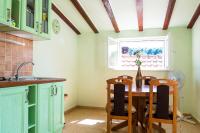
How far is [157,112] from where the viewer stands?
2756 millimetres

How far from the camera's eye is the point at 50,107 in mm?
2617

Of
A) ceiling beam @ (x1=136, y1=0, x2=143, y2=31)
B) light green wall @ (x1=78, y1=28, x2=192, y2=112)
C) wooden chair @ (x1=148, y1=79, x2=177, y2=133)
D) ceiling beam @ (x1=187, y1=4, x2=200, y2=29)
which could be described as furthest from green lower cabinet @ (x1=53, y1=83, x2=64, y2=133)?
ceiling beam @ (x1=187, y1=4, x2=200, y2=29)

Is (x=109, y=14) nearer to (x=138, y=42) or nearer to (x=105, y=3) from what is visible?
(x=105, y=3)

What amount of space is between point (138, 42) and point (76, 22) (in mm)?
1806

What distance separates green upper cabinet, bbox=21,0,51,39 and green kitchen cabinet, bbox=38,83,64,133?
819 mm

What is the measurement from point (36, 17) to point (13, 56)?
26.3 inches

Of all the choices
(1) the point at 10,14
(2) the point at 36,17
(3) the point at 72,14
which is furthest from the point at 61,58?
(1) the point at 10,14

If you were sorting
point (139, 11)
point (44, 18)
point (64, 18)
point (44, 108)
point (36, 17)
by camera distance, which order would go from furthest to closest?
point (64, 18)
point (139, 11)
point (44, 18)
point (36, 17)
point (44, 108)

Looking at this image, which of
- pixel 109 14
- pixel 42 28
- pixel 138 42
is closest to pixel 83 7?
pixel 109 14

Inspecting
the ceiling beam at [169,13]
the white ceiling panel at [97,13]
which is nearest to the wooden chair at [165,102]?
the ceiling beam at [169,13]

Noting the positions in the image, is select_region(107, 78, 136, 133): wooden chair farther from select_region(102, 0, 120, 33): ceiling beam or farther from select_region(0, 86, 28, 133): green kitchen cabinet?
select_region(102, 0, 120, 33): ceiling beam

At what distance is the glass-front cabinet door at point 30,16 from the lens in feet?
7.99

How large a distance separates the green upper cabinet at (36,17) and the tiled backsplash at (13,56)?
35 cm

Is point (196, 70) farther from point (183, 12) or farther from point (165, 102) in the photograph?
point (165, 102)
